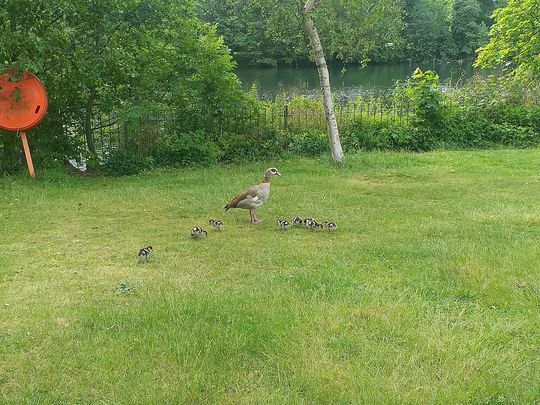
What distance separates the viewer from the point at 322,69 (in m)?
13.2

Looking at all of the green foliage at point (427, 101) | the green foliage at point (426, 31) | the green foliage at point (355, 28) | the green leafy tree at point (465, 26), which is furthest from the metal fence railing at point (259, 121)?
the green leafy tree at point (465, 26)

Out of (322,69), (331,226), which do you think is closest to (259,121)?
(322,69)

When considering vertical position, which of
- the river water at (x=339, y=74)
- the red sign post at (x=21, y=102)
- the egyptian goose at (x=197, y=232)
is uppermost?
the red sign post at (x=21, y=102)

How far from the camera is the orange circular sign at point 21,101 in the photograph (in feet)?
38.2

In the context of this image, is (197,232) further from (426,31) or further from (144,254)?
(426,31)

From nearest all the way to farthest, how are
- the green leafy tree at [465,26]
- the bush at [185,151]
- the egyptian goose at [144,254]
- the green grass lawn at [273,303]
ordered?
the green grass lawn at [273,303] < the egyptian goose at [144,254] < the bush at [185,151] < the green leafy tree at [465,26]

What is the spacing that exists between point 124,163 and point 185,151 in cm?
164

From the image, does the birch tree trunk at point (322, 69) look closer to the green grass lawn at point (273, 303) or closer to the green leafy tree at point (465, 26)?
the green grass lawn at point (273, 303)

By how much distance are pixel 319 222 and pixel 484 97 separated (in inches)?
457

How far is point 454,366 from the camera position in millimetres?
3928

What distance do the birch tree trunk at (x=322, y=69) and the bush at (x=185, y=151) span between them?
3189 millimetres

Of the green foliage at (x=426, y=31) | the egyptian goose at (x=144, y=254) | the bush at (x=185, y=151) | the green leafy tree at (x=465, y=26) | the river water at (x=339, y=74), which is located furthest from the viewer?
the green leafy tree at (x=465, y=26)

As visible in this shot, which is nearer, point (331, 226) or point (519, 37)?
point (331, 226)

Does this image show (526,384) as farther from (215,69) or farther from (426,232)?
(215,69)
